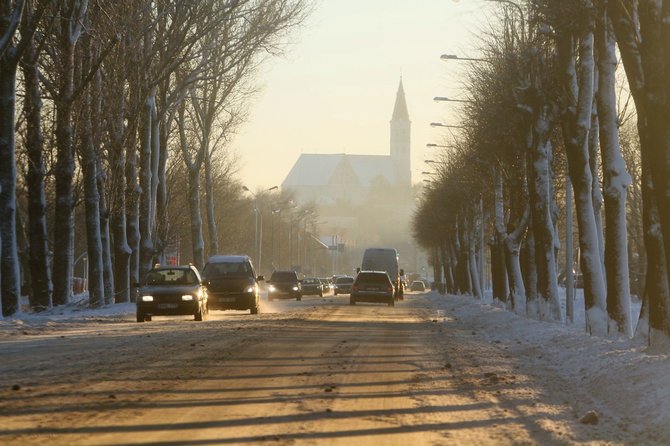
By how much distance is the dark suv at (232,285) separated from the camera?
41.0 meters

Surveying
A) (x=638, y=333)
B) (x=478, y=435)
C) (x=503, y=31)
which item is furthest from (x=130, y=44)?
(x=478, y=435)

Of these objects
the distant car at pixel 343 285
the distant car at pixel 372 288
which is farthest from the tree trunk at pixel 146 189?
the distant car at pixel 343 285

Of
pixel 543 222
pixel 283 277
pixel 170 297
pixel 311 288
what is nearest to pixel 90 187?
pixel 170 297

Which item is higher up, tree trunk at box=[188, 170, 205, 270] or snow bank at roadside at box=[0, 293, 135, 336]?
tree trunk at box=[188, 170, 205, 270]

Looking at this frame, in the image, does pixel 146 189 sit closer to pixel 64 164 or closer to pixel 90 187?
pixel 90 187

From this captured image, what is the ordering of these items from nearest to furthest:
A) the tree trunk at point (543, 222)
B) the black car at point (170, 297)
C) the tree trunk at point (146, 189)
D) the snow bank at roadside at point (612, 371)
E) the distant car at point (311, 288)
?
the snow bank at roadside at point (612, 371) < the tree trunk at point (543, 222) < the black car at point (170, 297) < the tree trunk at point (146, 189) < the distant car at point (311, 288)

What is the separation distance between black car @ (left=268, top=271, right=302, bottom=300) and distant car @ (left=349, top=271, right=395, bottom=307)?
16908 millimetres

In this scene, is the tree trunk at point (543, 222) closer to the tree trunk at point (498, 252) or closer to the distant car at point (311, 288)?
the tree trunk at point (498, 252)

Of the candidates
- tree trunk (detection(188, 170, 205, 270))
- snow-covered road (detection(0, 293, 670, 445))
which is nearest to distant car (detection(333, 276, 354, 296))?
tree trunk (detection(188, 170, 205, 270))

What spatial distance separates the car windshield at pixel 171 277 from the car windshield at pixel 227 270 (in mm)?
4746

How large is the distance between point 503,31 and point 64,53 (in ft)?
44.9

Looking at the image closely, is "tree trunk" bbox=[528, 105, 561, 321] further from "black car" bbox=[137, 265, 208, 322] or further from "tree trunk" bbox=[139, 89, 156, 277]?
"tree trunk" bbox=[139, 89, 156, 277]

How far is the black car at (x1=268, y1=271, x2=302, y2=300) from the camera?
77188 millimetres

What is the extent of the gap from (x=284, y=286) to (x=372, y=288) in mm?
17368
